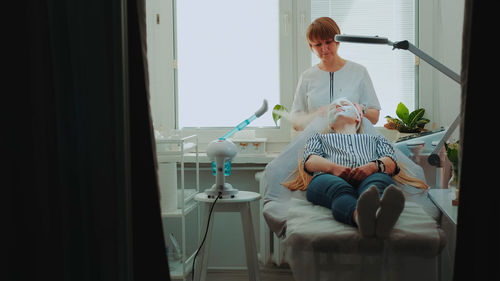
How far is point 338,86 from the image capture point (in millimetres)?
2564

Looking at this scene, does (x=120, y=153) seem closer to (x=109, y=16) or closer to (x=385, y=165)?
(x=109, y=16)

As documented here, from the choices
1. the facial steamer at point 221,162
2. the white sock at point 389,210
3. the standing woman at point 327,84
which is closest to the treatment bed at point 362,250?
the white sock at point 389,210

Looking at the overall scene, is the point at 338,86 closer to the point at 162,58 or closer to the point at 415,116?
the point at 415,116

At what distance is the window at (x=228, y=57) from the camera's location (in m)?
2.83

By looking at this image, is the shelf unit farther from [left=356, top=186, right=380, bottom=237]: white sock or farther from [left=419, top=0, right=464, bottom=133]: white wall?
[left=419, top=0, right=464, bottom=133]: white wall

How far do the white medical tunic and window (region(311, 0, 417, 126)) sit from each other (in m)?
0.23

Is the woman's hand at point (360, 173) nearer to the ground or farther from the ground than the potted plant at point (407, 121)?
nearer to the ground

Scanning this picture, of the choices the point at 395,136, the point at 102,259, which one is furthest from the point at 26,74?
the point at 395,136

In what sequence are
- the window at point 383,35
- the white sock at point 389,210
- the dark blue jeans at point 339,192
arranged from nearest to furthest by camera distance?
1. the white sock at point 389,210
2. the dark blue jeans at point 339,192
3. the window at point 383,35

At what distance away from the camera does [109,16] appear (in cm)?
116

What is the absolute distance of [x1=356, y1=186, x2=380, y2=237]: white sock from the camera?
4.66 ft

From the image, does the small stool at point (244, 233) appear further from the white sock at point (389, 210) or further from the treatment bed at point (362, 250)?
the white sock at point (389, 210)

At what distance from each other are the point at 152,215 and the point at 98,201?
127 mm

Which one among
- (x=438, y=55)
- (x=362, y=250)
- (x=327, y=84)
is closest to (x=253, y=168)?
(x=327, y=84)
